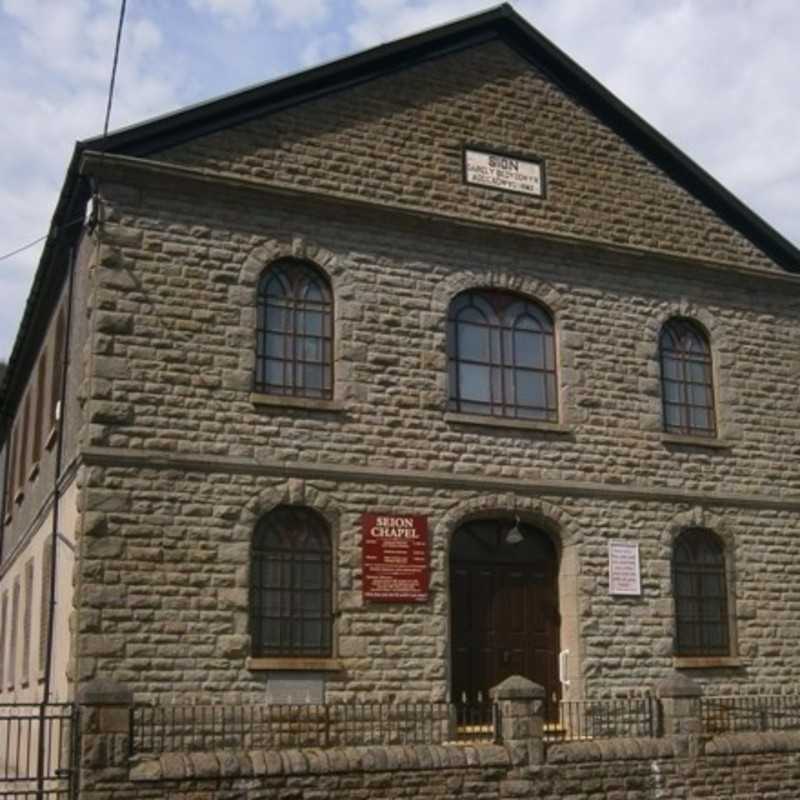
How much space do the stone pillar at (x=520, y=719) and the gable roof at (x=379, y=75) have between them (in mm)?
8173

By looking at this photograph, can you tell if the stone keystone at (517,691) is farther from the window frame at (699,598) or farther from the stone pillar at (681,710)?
the window frame at (699,598)

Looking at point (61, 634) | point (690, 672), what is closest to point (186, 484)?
point (61, 634)

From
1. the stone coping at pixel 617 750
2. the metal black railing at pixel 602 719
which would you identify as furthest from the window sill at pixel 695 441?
the stone coping at pixel 617 750

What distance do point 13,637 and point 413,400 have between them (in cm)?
914

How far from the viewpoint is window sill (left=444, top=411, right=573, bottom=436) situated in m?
16.5

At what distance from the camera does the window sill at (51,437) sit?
17.0 metres

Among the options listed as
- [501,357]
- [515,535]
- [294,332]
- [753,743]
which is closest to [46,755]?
[294,332]

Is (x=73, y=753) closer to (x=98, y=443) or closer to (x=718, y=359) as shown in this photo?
(x=98, y=443)

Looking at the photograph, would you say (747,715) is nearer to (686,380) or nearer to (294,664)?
(686,380)

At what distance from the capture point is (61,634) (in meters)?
14.7

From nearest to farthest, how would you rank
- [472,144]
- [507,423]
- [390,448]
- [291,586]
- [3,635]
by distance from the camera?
[291,586] → [390,448] → [507,423] → [472,144] → [3,635]

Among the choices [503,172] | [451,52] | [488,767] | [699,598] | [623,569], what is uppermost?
[451,52]

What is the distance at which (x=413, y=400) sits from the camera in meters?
16.2

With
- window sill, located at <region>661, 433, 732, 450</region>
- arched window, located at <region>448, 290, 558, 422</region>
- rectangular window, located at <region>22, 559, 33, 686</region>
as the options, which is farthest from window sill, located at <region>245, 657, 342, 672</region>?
window sill, located at <region>661, 433, 732, 450</region>
